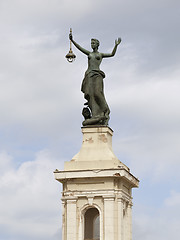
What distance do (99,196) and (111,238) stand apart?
70.9 inches

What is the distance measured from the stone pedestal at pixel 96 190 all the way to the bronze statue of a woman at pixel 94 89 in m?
1.09

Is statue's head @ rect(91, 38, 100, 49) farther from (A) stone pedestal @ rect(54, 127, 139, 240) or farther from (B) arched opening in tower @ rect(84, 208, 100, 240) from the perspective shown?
(B) arched opening in tower @ rect(84, 208, 100, 240)

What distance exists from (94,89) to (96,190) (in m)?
4.60

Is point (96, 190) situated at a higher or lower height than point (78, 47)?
lower

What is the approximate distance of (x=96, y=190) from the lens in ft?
101

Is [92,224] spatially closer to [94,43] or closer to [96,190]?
[96,190]

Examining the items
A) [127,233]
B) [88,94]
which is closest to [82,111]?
[88,94]

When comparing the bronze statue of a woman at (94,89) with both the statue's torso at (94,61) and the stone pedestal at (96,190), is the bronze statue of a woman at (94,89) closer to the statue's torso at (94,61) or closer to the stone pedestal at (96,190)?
the statue's torso at (94,61)

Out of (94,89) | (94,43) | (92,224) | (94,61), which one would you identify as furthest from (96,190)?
(94,43)

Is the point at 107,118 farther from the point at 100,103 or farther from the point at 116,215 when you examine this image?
the point at 116,215

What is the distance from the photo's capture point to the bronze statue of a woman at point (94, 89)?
106ft

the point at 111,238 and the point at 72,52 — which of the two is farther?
the point at 72,52

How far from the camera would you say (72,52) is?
32.6m

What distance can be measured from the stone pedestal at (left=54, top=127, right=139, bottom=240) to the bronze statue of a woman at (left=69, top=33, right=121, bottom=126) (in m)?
1.09
